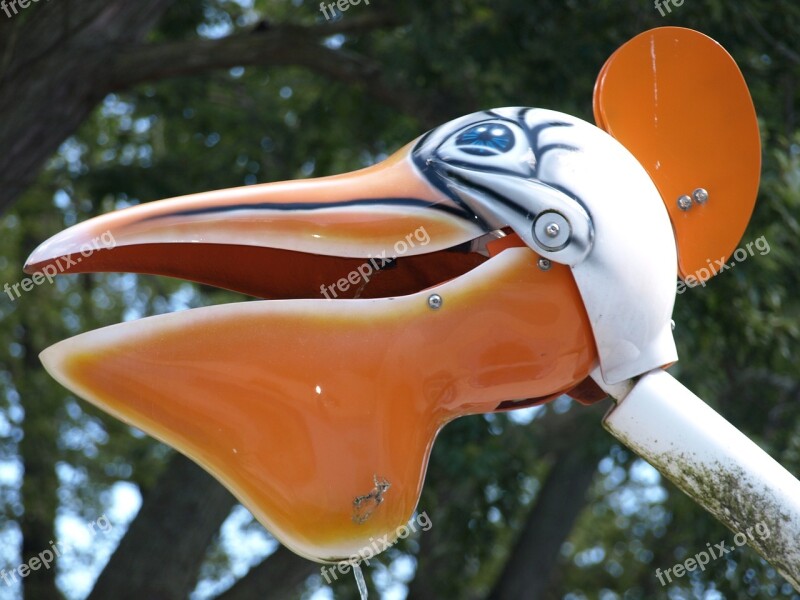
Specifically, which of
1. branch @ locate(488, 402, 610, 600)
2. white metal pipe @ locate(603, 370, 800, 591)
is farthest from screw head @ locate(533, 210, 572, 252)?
branch @ locate(488, 402, 610, 600)

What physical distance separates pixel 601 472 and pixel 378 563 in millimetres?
3544

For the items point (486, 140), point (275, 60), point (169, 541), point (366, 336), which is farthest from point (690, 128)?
point (169, 541)

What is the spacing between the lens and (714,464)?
1.85m

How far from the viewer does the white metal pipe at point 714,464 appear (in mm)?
1831

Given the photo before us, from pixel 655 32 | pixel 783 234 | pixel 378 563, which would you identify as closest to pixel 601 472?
pixel 378 563

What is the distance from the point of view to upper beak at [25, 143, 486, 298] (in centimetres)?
179

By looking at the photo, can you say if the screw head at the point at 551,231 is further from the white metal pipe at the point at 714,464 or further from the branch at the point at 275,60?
the branch at the point at 275,60

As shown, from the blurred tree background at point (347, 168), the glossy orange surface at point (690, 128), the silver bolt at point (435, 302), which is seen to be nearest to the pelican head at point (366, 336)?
the silver bolt at point (435, 302)

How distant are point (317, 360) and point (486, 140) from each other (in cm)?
43

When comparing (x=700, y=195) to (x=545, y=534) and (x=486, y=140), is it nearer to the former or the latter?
(x=486, y=140)

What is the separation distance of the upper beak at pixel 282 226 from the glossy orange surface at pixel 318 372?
9 cm

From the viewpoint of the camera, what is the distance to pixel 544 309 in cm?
182

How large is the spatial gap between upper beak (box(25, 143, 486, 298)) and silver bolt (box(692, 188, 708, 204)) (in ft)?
1.32

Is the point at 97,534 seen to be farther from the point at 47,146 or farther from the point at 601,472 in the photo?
the point at 47,146
